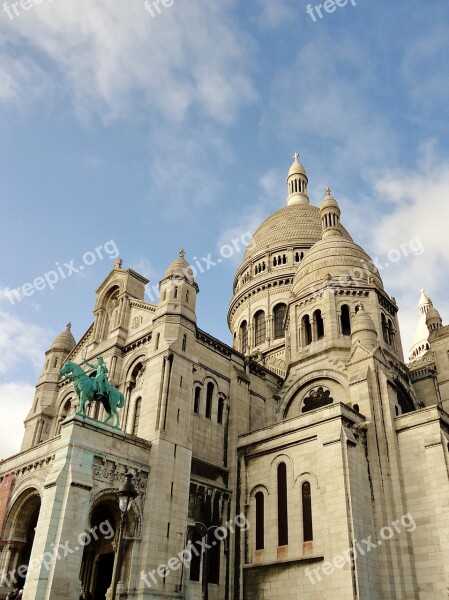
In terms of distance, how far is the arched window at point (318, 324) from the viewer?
39031 mm

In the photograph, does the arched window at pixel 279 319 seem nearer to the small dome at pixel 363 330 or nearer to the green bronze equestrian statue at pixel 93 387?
the small dome at pixel 363 330

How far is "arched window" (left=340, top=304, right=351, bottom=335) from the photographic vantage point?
3819cm

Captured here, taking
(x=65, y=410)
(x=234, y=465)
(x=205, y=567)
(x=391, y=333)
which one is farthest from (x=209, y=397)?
(x=391, y=333)

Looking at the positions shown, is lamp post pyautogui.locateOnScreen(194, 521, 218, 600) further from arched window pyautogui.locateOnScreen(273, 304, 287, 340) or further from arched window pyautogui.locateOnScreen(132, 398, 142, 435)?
arched window pyautogui.locateOnScreen(273, 304, 287, 340)

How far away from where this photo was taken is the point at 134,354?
3519 cm

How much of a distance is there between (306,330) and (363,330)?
6721 mm

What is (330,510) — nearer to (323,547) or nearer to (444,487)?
(323,547)

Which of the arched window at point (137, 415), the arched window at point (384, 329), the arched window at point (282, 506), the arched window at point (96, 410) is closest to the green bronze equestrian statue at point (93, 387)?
the arched window at point (137, 415)

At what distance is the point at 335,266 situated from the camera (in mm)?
41594

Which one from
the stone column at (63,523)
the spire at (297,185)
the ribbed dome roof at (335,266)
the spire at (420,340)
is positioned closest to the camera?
the stone column at (63,523)

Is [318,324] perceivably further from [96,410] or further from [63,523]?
[63,523]

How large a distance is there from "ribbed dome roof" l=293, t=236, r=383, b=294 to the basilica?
53cm

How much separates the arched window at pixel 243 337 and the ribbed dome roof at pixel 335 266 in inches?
548

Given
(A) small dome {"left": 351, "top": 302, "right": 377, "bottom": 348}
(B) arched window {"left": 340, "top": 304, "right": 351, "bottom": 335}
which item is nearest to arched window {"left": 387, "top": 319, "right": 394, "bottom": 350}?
(B) arched window {"left": 340, "top": 304, "right": 351, "bottom": 335}
